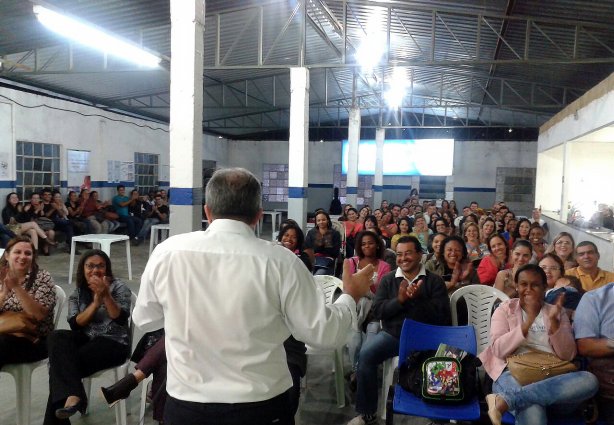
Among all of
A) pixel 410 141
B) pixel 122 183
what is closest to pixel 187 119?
pixel 122 183

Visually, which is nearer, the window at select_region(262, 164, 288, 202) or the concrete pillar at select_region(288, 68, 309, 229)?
the concrete pillar at select_region(288, 68, 309, 229)

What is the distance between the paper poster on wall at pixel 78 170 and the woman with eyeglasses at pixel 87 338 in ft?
26.2

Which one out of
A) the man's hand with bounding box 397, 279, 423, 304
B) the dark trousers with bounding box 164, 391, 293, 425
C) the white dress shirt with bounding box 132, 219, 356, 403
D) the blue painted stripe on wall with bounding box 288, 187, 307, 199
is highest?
the blue painted stripe on wall with bounding box 288, 187, 307, 199

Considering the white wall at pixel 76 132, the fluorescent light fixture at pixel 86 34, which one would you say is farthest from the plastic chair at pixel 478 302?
the white wall at pixel 76 132

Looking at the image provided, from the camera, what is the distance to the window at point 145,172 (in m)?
12.6

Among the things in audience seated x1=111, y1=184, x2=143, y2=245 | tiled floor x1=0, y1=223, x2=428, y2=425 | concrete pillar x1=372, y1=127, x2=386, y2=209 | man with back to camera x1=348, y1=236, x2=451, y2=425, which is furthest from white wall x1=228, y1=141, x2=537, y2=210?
man with back to camera x1=348, y1=236, x2=451, y2=425

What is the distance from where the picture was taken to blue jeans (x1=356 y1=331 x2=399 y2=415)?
2.88m

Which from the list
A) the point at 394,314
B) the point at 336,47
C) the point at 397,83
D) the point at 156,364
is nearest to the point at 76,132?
the point at 336,47

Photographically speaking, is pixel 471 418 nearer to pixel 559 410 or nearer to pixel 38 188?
pixel 559 410

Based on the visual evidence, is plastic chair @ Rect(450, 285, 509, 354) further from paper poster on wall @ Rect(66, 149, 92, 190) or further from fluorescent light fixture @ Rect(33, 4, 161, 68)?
paper poster on wall @ Rect(66, 149, 92, 190)

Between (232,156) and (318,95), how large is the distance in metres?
5.24

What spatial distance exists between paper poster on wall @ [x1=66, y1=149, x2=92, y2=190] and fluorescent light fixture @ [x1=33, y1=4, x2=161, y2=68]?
4122mm

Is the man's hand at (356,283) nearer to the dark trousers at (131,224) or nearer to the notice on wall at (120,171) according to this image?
the dark trousers at (131,224)

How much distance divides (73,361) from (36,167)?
8.04m
